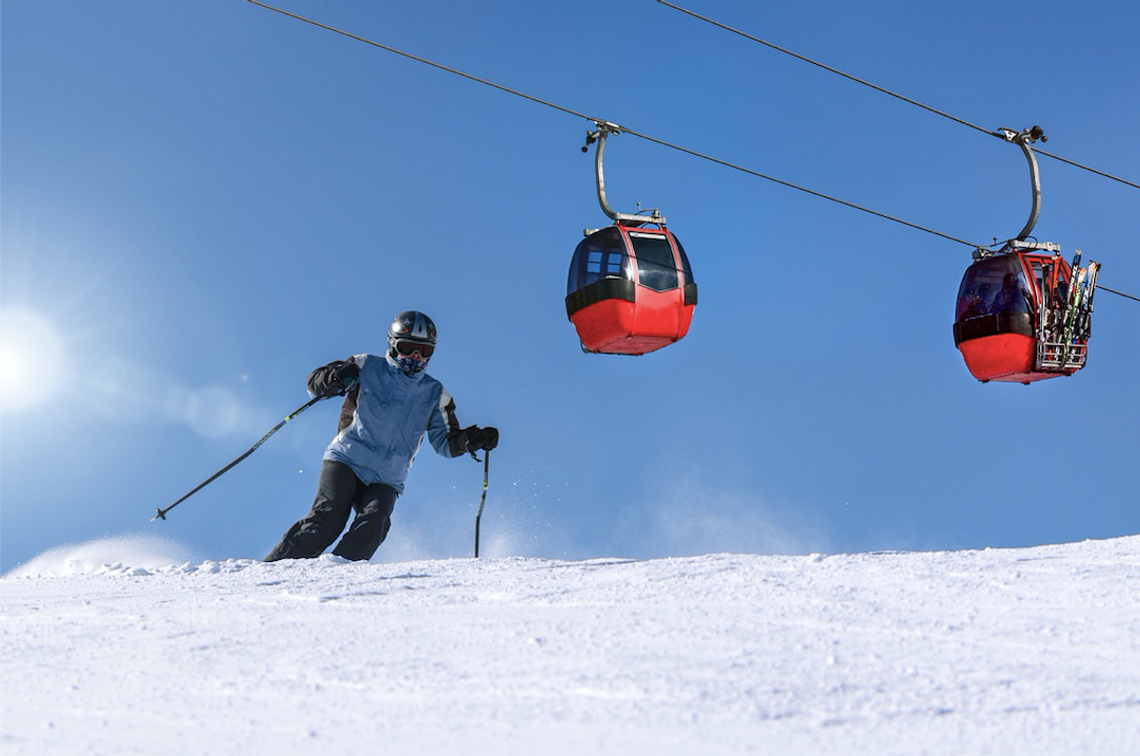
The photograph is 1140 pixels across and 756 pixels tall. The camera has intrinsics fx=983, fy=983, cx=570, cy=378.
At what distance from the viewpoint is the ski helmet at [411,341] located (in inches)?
276

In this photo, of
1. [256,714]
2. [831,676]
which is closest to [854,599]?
[831,676]

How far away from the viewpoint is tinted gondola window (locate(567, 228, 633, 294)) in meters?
6.81

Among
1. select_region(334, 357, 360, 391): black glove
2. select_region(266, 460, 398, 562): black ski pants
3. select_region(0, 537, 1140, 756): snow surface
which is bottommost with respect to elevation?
select_region(0, 537, 1140, 756): snow surface

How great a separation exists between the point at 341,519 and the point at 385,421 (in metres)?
0.74

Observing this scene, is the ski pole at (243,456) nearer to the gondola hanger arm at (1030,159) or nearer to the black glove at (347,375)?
the black glove at (347,375)

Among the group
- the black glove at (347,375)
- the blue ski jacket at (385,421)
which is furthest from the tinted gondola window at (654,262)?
the black glove at (347,375)

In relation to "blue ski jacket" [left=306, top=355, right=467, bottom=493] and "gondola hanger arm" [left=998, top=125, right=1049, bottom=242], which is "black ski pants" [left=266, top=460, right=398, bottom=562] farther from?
"gondola hanger arm" [left=998, top=125, right=1049, bottom=242]

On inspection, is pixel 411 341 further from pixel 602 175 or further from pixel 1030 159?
pixel 1030 159

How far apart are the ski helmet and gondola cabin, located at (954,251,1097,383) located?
4.25m

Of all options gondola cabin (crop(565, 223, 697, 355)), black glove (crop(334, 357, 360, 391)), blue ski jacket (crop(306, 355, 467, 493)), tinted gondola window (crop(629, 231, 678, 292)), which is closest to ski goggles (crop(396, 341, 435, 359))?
blue ski jacket (crop(306, 355, 467, 493))

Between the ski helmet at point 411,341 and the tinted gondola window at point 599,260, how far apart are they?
1.07 meters

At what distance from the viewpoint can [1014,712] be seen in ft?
8.10

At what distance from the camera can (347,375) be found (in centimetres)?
689

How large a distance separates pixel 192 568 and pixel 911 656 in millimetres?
4145
